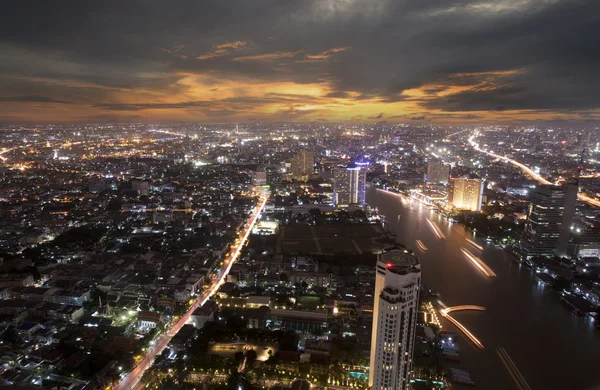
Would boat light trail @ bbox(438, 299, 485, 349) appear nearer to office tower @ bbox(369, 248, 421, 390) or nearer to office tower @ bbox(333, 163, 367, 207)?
office tower @ bbox(369, 248, 421, 390)

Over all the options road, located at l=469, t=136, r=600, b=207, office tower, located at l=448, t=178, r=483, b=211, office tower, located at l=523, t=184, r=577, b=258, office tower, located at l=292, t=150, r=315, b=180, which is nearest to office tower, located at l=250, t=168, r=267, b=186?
office tower, located at l=292, t=150, r=315, b=180

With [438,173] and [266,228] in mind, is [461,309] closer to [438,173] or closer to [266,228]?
[266,228]

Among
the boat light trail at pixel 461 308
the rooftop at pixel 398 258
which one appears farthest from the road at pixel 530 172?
the rooftop at pixel 398 258

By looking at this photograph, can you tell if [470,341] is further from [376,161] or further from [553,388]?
[376,161]

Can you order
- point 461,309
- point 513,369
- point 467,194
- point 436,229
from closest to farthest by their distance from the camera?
point 513,369 → point 461,309 → point 436,229 → point 467,194

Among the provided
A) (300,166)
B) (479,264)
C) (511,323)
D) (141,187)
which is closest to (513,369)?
(511,323)

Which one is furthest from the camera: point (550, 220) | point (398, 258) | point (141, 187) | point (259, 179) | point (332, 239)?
point (259, 179)

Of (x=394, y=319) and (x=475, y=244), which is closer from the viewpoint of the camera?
(x=394, y=319)
